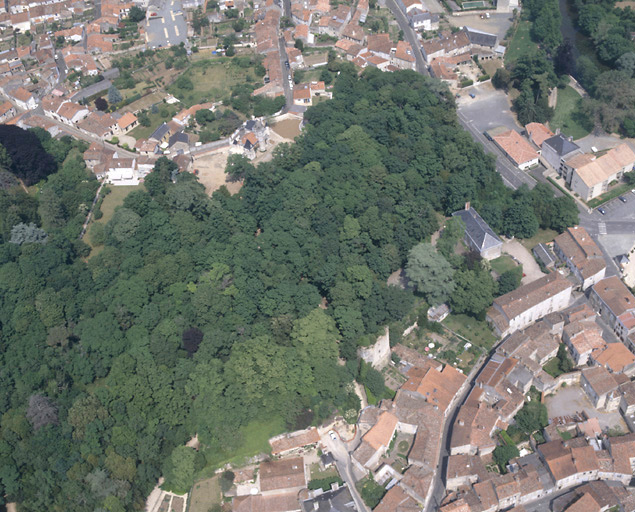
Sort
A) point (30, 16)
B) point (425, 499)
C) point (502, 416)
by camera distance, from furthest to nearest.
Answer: point (30, 16) < point (502, 416) < point (425, 499)

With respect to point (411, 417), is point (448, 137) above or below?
above

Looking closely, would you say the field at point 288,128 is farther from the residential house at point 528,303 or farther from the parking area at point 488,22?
the parking area at point 488,22

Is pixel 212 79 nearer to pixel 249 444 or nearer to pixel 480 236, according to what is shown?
pixel 480 236

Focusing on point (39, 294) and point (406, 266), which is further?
point (406, 266)

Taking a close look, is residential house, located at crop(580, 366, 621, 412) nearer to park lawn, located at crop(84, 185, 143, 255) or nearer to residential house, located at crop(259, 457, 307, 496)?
residential house, located at crop(259, 457, 307, 496)

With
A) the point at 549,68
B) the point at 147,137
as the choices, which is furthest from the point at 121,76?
the point at 549,68

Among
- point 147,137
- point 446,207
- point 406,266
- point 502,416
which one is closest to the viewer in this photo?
point 502,416

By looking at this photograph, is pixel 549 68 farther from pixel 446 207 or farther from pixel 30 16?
pixel 30 16
